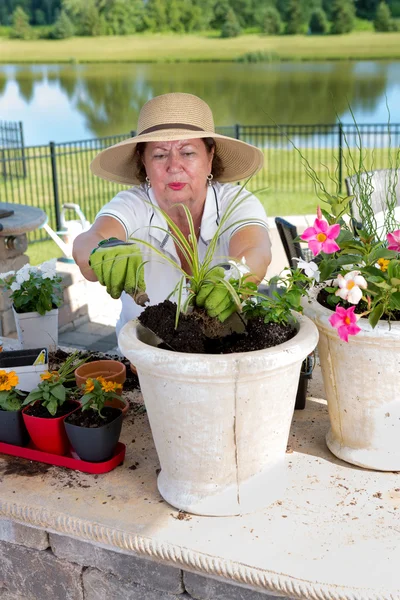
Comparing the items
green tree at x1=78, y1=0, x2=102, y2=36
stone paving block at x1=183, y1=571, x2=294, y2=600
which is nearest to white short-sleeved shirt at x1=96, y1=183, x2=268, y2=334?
stone paving block at x1=183, y1=571, x2=294, y2=600

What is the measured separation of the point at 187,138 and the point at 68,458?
104cm

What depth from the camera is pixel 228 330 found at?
145 centimetres

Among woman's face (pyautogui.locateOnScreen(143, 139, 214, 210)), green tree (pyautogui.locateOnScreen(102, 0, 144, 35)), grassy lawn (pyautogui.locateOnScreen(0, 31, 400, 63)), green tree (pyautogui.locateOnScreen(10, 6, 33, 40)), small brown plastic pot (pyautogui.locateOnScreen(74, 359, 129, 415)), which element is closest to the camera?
small brown plastic pot (pyautogui.locateOnScreen(74, 359, 129, 415))

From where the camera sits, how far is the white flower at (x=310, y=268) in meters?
1.52

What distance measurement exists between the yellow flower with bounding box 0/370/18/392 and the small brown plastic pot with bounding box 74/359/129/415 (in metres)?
0.20

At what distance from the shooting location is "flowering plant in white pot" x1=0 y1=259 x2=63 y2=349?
88.1 inches

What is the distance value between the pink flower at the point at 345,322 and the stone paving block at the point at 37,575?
0.81 metres

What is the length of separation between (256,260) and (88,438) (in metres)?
0.74

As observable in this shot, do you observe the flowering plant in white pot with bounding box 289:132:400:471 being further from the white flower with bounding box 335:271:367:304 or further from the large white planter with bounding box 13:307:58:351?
the large white planter with bounding box 13:307:58:351

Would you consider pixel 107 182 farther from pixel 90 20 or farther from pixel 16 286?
pixel 90 20

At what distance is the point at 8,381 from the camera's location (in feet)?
5.48

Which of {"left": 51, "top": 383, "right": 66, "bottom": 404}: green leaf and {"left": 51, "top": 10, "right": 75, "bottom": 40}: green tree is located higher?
{"left": 51, "top": 383, "right": 66, "bottom": 404}: green leaf

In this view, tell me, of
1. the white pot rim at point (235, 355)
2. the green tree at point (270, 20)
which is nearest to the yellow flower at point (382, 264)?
the white pot rim at point (235, 355)

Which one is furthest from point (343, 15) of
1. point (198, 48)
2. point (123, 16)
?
point (198, 48)
